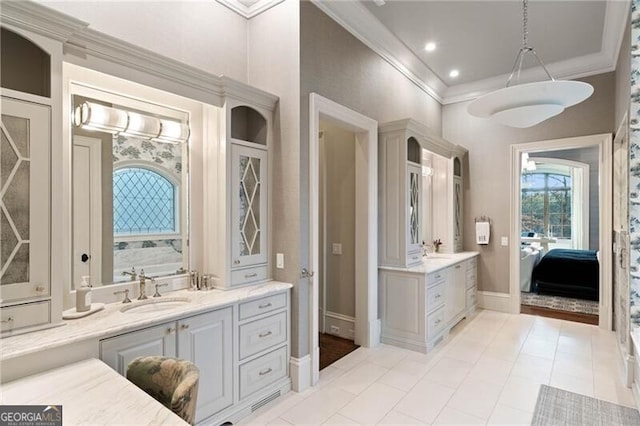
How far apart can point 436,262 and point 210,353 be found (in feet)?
9.47

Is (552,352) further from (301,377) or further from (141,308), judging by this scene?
(141,308)

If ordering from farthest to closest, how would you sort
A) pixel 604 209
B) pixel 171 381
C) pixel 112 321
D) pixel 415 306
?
pixel 604 209
pixel 415 306
pixel 112 321
pixel 171 381

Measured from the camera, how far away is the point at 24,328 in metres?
1.68

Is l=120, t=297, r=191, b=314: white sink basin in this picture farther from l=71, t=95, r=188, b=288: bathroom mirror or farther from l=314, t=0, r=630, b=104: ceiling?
l=314, t=0, r=630, b=104: ceiling

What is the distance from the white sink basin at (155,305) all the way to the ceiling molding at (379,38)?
106 inches

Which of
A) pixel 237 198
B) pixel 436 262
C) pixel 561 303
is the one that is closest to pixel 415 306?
pixel 436 262

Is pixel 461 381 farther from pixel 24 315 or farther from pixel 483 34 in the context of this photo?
pixel 483 34

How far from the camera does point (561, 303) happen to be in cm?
567

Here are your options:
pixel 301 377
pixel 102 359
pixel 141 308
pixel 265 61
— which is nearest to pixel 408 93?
pixel 265 61

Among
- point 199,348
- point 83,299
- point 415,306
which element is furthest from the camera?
point 415,306

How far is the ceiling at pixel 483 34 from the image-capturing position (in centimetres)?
331

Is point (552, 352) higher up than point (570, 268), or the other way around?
point (570, 268)

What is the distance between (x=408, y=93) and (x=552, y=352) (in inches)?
135

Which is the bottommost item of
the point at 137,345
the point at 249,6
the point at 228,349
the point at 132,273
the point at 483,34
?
the point at 228,349
